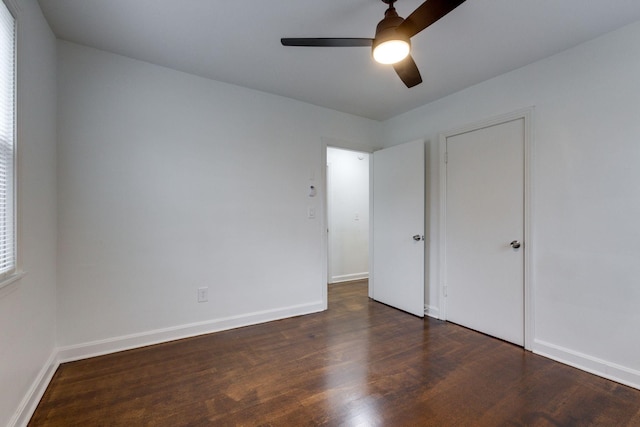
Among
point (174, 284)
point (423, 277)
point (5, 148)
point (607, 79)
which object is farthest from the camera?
point (423, 277)

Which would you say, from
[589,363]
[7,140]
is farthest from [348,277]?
[7,140]

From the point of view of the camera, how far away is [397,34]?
1.50 metres

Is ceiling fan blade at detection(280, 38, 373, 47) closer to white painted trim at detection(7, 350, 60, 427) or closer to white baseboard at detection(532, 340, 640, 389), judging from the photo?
white painted trim at detection(7, 350, 60, 427)

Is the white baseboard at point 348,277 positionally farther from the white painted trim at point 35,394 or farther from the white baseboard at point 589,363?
the white painted trim at point 35,394

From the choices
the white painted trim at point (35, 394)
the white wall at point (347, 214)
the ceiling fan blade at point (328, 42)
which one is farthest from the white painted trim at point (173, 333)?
the ceiling fan blade at point (328, 42)

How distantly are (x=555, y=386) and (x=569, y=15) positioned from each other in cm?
244

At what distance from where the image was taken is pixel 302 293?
3.21 metres

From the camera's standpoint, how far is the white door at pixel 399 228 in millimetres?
3188

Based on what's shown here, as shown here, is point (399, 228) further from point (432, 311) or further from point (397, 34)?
Answer: point (397, 34)

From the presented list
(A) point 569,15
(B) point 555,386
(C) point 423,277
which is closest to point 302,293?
(C) point 423,277

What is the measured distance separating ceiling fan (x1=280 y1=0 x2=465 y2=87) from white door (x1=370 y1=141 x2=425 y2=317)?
164 centimetres

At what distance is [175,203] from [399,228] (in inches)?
96.8

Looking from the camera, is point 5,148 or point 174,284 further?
point 174,284

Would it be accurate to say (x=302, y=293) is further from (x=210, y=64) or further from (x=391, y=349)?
(x=210, y=64)
